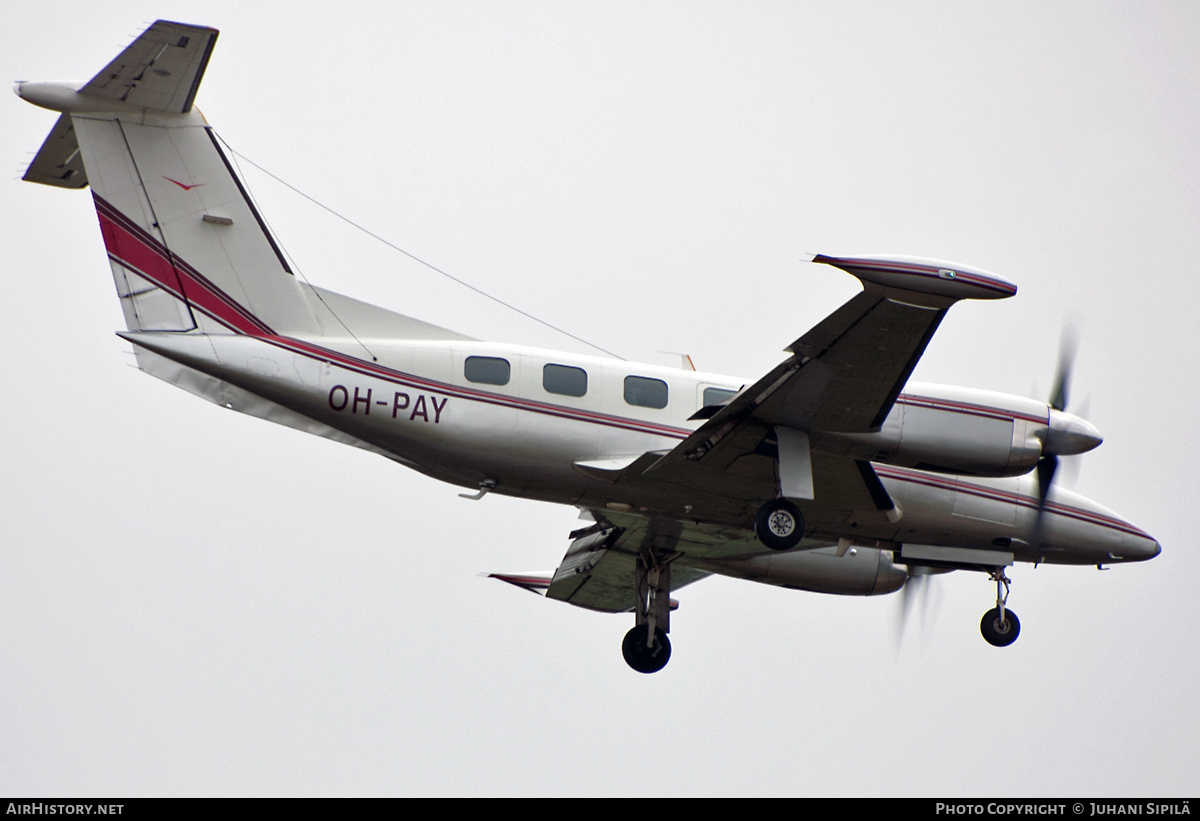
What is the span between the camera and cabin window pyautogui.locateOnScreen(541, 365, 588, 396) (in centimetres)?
1712

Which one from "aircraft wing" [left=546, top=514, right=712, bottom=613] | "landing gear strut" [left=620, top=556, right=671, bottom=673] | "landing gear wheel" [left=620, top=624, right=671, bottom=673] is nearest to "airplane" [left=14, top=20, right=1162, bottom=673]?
"aircraft wing" [left=546, top=514, right=712, bottom=613]

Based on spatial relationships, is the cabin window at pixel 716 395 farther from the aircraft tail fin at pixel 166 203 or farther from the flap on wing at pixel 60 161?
the flap on wing at pixel 60 161

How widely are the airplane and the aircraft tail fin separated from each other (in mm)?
27

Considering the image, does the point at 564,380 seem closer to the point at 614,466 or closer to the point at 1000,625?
the point at 614,466

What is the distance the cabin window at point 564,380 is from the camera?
56.2 feet

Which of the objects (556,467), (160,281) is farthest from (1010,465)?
(160,281)

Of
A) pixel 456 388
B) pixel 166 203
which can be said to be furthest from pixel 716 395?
pixel 166 203

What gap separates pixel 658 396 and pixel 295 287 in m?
5.31

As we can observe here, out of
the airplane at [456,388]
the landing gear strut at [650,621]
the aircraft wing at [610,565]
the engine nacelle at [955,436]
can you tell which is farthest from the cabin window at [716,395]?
the landing gear strut at [650,621]

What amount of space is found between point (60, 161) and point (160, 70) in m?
2.11

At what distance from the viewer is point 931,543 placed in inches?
757

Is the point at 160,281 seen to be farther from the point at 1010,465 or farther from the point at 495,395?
the point at 1010,465

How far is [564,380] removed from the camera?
17.2 metres

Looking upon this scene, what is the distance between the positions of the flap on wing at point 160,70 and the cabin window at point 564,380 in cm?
607
